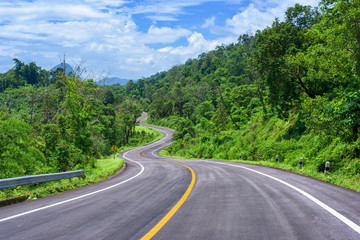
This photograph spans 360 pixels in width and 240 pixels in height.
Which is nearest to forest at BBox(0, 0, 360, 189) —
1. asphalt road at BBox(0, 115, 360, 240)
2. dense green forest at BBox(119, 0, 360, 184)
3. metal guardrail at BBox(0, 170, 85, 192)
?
dense green forest at BBox(119, 0, 360, 184)

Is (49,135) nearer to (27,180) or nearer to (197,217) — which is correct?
(27,180)

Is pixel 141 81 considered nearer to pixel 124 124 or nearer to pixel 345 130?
pixel 124 124

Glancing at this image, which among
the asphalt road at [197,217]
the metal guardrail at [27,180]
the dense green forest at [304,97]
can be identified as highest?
the dense green forest at [304,97]

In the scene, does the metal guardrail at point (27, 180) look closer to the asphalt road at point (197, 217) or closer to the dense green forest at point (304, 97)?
the asphalt road at point (197, 217)

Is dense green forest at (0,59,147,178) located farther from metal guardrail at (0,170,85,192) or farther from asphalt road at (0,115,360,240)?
asphalt road at (0,115,360,240)

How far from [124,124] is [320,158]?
217ft

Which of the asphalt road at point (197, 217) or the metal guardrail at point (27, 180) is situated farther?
the metal guardrail at point (27, 180)

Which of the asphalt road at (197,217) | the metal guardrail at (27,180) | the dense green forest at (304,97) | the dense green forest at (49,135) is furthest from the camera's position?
the dense green forest at (49,135)

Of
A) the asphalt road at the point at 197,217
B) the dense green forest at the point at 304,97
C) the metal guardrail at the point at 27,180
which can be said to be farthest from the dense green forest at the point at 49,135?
the dense green forest at the point at 304,97

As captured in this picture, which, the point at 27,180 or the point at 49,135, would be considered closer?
the point at 27,180

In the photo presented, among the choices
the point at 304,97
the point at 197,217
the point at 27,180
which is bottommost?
the point at 27,180

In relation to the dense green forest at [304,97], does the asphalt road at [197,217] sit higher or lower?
lower

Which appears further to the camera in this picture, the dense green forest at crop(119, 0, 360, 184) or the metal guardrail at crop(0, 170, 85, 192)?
the dense green forest at crop(119, 0, 360, 184)

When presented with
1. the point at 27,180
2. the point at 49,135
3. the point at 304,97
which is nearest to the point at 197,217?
the point at 27,180
